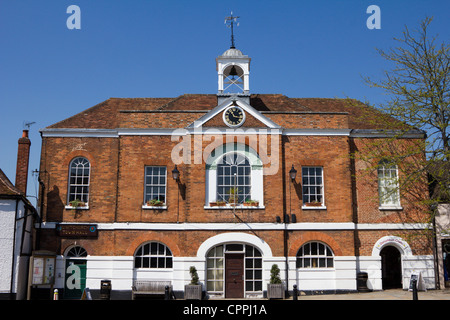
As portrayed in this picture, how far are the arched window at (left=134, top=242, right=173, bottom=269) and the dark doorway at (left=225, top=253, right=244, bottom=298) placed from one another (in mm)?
2548

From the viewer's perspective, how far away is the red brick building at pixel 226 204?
19703 mm

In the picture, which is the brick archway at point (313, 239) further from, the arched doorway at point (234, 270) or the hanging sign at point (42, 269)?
the hanging sign at point (42, 269)

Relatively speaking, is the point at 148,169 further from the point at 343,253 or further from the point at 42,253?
the point at 343,253

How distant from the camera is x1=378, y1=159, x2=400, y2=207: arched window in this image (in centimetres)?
2091

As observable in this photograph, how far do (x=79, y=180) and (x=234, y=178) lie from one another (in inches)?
280

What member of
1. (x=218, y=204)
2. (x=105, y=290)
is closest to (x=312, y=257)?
(x=218, y=204)

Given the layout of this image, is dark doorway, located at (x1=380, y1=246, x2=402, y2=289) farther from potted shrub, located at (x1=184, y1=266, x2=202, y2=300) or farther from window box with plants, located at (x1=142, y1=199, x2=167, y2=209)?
window box with plants, located at (x1=142, y1=199, x2=167, y2=209)

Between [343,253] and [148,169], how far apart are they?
9375 millimetres

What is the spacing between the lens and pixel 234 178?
20297 millimetres

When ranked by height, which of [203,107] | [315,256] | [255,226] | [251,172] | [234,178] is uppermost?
[203,107]

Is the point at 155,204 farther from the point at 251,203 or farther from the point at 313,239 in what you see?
the point at 313,239

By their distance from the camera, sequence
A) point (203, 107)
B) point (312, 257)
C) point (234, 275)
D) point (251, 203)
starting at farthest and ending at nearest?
1. point (203, 107)
2. point (312, 257)
3. point (251, 203)
4. point (234, 275)

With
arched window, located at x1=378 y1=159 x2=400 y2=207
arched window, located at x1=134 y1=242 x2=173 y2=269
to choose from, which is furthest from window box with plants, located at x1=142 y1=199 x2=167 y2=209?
arched window, located at x1=378 y1=159 x2=400 y2=207
